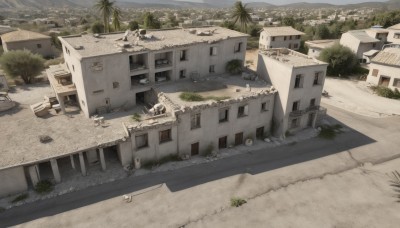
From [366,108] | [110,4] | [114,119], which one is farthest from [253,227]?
[110,4]

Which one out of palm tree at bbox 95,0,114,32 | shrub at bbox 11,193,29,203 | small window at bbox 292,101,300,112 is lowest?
shrub at bbox 11,193,29,203

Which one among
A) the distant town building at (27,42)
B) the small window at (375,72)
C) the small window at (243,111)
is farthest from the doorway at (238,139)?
the distant town building at (27,42)

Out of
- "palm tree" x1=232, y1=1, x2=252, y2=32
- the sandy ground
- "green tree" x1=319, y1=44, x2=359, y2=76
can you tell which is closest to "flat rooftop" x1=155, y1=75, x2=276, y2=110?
the sandy ground

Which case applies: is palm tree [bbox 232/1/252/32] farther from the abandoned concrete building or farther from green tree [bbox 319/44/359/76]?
the abandoned concrete building

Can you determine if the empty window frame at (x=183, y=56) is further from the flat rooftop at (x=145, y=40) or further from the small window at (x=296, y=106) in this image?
the small window at (x=296, y=106)

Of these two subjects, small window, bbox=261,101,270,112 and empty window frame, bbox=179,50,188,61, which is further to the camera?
empty window frame, bbox=179,50,188,61

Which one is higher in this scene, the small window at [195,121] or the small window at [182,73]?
the small window at [182,73]

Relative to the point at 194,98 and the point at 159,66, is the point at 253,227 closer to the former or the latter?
the point at 194,98

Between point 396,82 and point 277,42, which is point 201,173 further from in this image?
point 277,42
